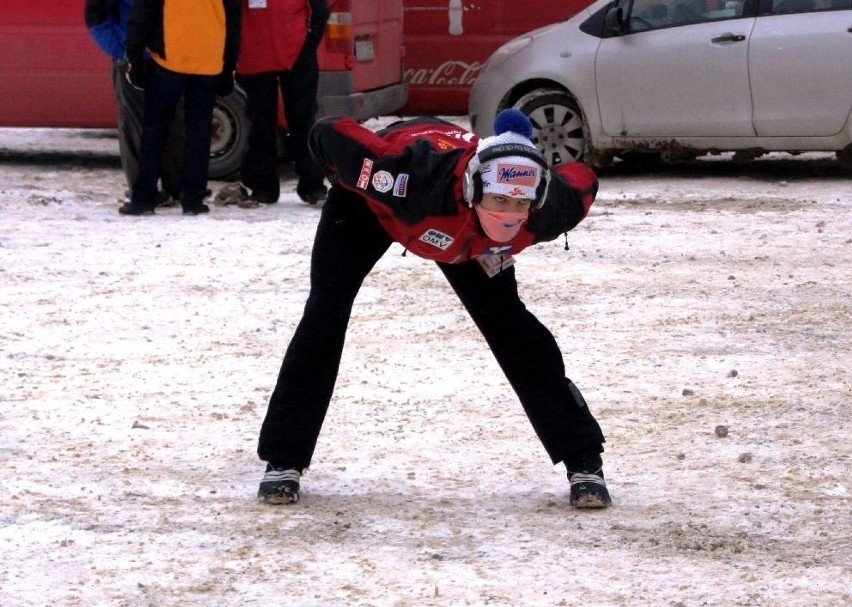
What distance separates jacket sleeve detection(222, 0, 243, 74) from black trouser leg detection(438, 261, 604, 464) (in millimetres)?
5032

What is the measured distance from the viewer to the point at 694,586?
4.20 m

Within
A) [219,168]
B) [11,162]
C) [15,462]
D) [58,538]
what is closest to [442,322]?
[15,462]

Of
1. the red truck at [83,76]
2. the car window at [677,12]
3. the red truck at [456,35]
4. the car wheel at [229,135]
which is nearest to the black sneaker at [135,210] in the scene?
the car wheel at [229,135]

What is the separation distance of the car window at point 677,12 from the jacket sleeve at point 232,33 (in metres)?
3.21

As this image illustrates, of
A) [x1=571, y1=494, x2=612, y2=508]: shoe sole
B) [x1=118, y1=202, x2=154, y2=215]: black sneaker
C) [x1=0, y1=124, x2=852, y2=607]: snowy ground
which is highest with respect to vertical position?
[x1=571, y1=494, x2=612, y2=508]: shoe sole

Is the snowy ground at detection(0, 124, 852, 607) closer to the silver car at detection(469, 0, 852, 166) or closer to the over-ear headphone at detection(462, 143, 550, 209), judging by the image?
the over-ear headphone at detection(462, 143, 550, 209)

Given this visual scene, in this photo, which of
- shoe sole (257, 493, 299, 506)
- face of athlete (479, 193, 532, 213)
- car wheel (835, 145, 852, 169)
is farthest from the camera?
car wheel (835, 145, 852, 169)

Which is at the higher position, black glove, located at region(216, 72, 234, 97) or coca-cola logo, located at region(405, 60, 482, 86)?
black glove, located at region(216, 72, 234, 97)

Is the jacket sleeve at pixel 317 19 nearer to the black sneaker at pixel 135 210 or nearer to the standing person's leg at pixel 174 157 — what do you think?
the standing person's leg at pixel 174 157

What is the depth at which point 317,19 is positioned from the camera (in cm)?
968

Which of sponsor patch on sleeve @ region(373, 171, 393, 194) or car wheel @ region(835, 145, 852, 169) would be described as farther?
car wheel @ region(835, 145, 852, 169)

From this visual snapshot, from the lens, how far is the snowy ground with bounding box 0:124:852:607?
14.1 ft

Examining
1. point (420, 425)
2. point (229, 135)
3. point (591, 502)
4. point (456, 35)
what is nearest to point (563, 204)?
point (591, 502)

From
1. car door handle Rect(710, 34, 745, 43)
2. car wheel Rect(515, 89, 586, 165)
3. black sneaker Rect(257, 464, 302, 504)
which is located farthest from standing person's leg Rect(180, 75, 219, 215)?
black sneaker Rect(257, 464, 302, 504)
